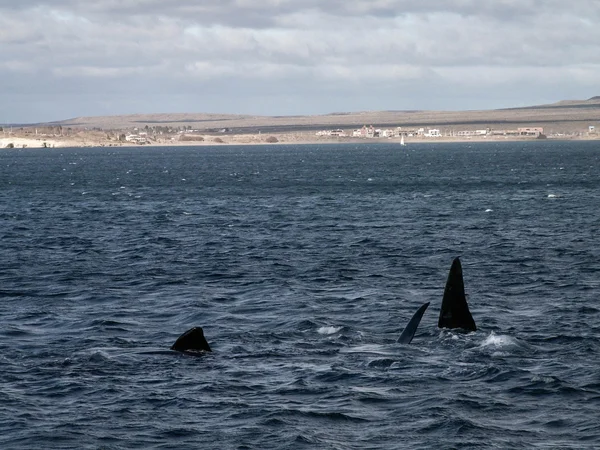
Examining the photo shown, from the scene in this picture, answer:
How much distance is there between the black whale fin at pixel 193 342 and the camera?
2606 cm

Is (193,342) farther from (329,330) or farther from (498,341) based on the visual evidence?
(498,341)

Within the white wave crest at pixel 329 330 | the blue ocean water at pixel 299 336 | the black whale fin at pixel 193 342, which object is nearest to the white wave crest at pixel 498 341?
the blue ocean water at pixel 299 336

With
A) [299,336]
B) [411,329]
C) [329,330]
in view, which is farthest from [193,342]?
[411,329]

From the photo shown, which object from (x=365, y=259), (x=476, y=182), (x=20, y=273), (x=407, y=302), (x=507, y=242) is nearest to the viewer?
(x=407, y=302)

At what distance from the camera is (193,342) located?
26.2 meters

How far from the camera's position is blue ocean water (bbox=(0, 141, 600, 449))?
20172 mm

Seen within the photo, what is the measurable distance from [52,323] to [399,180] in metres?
92.5

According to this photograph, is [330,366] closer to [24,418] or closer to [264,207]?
[24,418]

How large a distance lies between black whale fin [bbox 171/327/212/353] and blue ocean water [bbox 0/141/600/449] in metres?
0.53

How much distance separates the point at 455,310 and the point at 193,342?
7223 mm

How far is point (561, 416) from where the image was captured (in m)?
20.7

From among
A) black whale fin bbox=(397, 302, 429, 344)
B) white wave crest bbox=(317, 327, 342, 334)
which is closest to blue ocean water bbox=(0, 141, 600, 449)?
white wave crest bbox=(317, 327, 342, 334)

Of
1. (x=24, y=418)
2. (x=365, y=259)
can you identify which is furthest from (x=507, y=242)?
(x=24, y=418)

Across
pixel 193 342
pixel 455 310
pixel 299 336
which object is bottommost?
pixel 299 336
